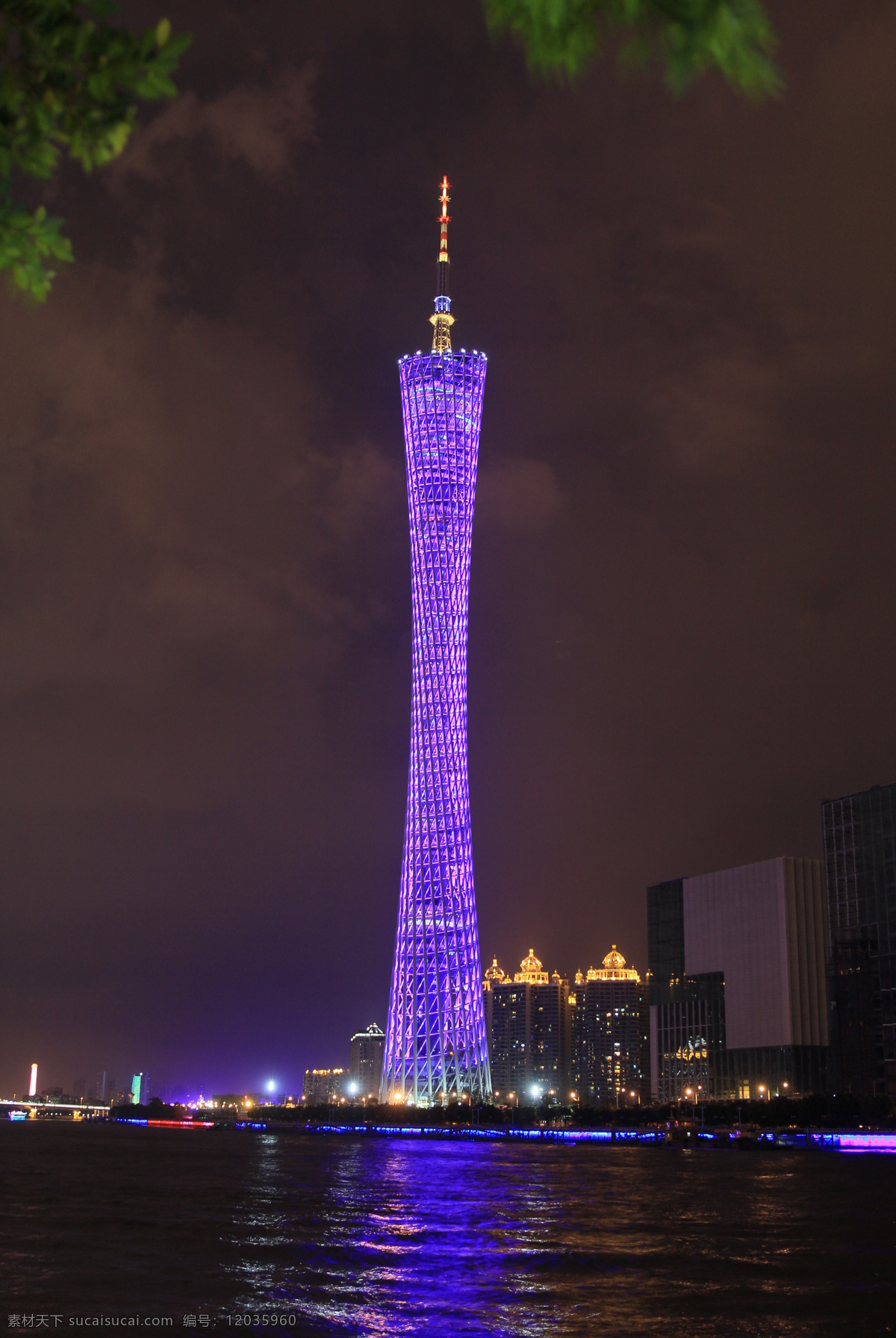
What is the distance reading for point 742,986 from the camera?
96.9 meters

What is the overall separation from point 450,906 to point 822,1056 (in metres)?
37.7

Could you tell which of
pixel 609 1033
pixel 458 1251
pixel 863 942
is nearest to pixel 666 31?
pixel 458 1251

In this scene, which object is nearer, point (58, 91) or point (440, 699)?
point (58, 91)

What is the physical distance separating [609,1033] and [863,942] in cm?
10842

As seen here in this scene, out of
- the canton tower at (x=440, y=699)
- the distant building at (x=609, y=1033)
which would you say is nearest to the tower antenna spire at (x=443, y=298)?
Result: the canton tower at (x=440, y=699)

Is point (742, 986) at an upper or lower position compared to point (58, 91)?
lower

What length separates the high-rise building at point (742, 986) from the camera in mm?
93188

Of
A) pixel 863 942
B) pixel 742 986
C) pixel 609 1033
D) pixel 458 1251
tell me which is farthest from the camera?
pixel 609 1033

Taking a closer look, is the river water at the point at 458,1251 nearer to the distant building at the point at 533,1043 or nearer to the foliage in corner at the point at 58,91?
the foliage in corner at the point at 58,91

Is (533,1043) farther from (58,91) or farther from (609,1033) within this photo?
(58,91)

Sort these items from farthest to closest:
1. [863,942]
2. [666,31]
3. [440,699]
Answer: [863,942] < [440,699] < [666,31]

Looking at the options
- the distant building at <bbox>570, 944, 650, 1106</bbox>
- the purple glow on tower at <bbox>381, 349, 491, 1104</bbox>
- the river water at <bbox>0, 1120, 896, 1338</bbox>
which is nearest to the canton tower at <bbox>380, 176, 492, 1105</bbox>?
the purple glow on tower at <bbox>381, 349, 491, 1104</bbox>

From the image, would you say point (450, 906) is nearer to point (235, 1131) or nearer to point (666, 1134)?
point (666, 1134)

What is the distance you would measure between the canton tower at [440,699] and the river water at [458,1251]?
1869cm
